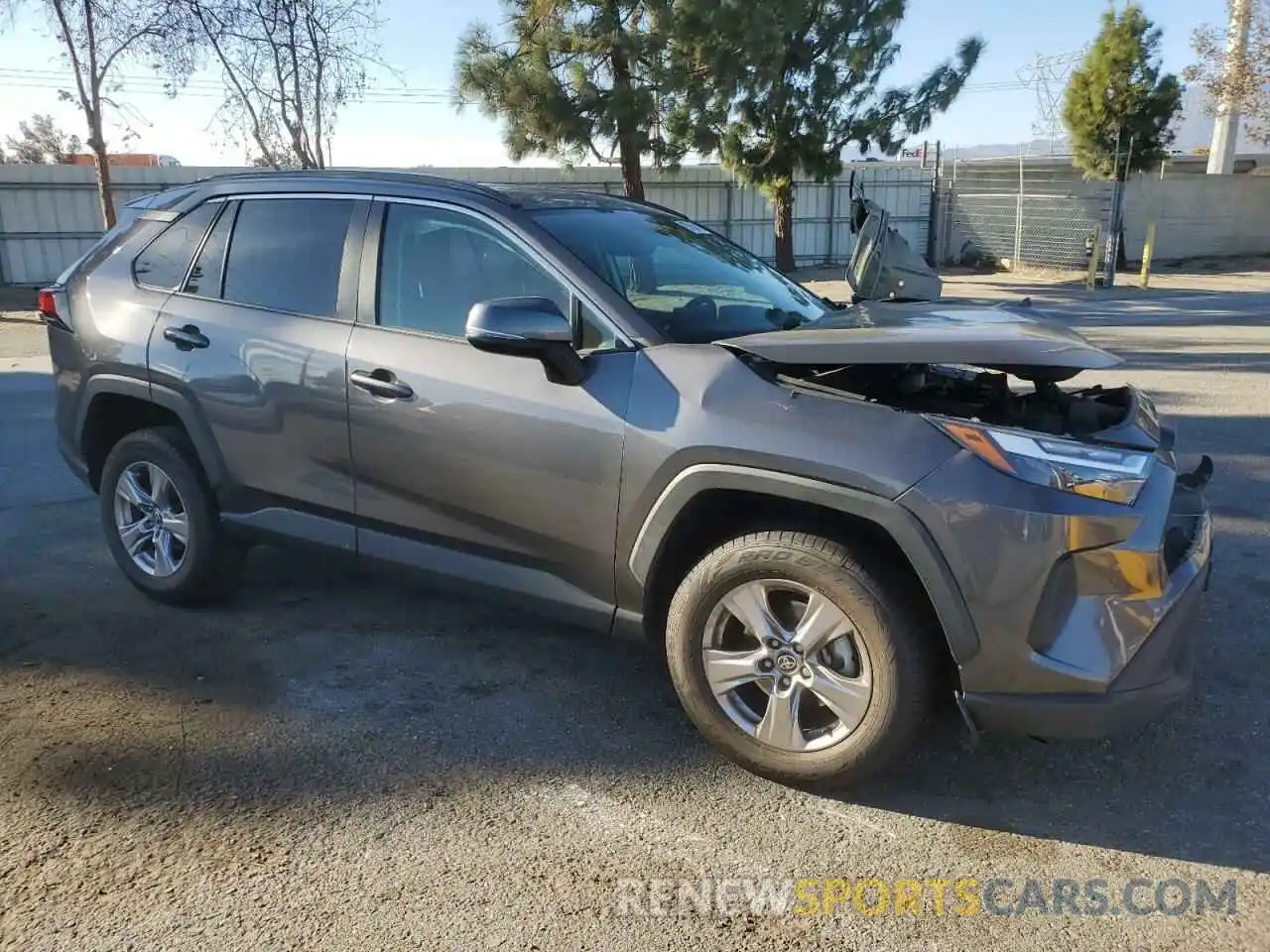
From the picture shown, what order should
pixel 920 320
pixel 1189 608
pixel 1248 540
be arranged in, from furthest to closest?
pixel 1248 540 < pixel 920 320 < pixel 1189 608

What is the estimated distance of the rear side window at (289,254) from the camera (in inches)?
161

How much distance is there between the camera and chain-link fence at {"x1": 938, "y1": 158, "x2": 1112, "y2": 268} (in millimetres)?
23953

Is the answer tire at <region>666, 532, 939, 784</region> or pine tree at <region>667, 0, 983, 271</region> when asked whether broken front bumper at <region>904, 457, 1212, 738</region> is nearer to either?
tire at <region>666, 532, 939, 784</region>

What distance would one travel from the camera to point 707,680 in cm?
327

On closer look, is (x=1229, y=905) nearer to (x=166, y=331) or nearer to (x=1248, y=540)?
(x=1248, y=540)

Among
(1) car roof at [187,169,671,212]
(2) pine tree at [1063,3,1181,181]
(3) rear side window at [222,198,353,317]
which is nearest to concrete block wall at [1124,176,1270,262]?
(2) pine tree at [1063,3,1181,181]

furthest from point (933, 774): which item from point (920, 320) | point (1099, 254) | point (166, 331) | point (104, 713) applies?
point (1099, 254)

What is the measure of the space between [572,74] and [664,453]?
15459mm

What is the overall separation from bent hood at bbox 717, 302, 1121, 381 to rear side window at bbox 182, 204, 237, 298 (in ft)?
7.42

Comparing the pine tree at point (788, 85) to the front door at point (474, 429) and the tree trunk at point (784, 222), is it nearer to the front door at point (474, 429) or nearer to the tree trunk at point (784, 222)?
the tree trunk at point (784, 222)

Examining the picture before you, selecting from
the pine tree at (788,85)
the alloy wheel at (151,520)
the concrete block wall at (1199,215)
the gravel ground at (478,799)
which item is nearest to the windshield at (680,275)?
the gravel ground at (478,799)

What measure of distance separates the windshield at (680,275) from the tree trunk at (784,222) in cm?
1667

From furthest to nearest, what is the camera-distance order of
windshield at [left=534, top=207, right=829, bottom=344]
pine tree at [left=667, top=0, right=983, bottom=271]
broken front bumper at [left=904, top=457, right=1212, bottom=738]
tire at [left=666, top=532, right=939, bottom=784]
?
1. pine tree at [left=667, top=0, right=983, bottom=271]
2. windshield at [left=534, top=207, right=829, bottom=344]
3. tire at [left=666, top=532, right=939, bottom=784]
4. broken front bumper at [left=904, top=457, right=1212, bottom=738]

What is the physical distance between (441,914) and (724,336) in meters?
1.99
